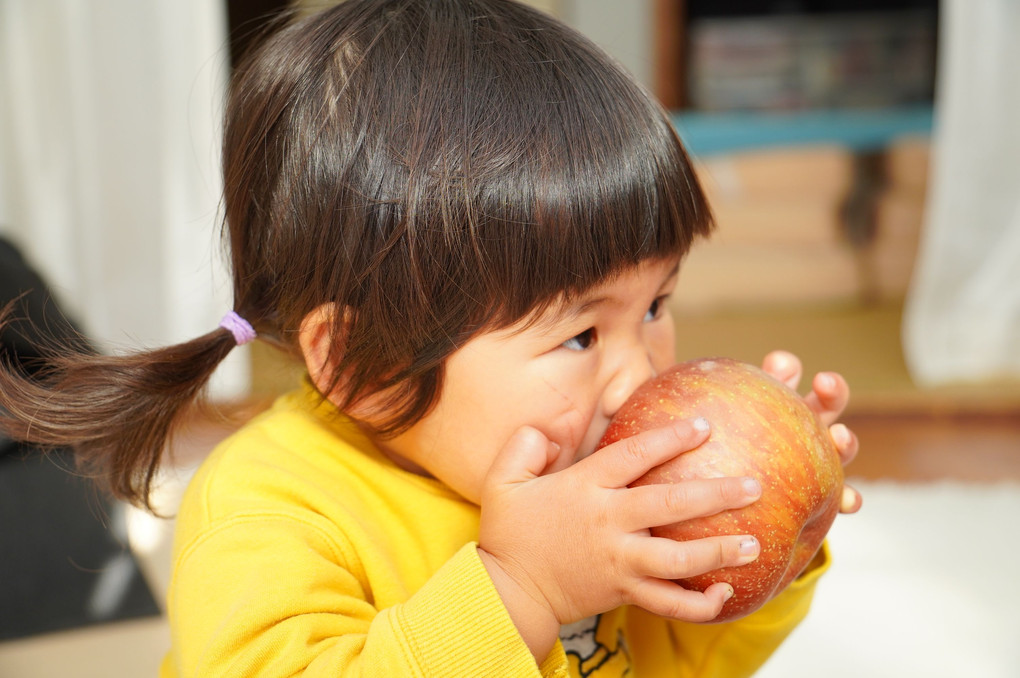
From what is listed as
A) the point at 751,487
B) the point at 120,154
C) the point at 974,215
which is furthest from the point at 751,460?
the point at 120,154

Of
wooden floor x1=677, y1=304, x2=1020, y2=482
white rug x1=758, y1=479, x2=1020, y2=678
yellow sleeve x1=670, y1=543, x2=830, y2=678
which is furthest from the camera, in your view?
wooden floor x1=677, y1=304, x2=1020, y2=482

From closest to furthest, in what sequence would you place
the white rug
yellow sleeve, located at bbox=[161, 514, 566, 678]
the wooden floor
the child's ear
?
yellow sleeve, located at bbox=[161, 514, 566, 678], the child's ear, the white rug, the wooden floor

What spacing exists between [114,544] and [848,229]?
2.10m

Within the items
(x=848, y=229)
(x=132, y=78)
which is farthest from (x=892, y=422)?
(x=132, y=78)

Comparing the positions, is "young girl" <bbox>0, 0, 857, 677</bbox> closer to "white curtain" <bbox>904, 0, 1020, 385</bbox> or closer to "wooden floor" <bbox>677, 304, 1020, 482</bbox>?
"wooden floor" <bbox>677, 304, 1020, 482</bbox>

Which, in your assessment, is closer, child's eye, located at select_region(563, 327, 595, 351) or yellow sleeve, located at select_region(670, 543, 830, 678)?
child's eye, located at select_region(563, 327, 595, 351)

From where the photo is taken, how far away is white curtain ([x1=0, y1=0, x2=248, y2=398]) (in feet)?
6.57

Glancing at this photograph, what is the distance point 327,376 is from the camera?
2.31ft

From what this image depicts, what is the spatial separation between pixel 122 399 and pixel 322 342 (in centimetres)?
17

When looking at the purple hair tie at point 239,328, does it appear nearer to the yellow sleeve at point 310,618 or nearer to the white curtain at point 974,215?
the yellow sleeve at point 310,618

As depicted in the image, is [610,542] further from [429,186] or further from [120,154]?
[120,154]

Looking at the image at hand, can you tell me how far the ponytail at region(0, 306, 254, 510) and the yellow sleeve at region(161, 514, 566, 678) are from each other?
14cm

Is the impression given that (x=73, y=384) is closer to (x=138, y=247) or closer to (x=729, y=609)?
(x=729, y=609)

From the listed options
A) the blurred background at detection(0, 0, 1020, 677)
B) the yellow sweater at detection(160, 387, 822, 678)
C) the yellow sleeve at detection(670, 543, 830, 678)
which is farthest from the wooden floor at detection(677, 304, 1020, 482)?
the yellow sweater at detection(160, 387, 822, 678)
